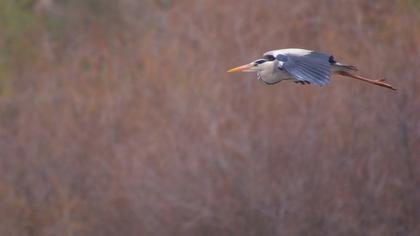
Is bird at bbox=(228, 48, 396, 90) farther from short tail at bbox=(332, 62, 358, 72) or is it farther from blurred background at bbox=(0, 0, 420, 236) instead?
blurred background at bbox=(0, 0, 420, 236)

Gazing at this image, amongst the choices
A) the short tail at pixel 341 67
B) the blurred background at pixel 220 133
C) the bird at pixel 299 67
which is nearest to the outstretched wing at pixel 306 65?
the bird at pixel 299 67

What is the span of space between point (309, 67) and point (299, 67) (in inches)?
2.2

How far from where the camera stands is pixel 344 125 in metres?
14.2

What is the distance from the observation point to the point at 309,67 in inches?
362

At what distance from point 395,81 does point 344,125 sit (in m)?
0.61

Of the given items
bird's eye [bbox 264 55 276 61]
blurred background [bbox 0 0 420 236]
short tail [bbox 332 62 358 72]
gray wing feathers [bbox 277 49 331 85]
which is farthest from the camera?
blurred background [bbox 0 0 420 236]

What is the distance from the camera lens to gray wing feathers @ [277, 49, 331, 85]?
8961 millimetres

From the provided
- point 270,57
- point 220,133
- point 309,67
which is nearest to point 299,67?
point 309,67

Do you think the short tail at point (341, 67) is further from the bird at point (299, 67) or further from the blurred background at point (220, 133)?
the blurred background at point (220, 133)

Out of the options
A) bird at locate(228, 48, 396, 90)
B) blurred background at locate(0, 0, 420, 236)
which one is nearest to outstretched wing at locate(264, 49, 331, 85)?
bird at locate(228, 48, 396, 90)

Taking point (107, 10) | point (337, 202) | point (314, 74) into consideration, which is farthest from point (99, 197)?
point (314, 74)

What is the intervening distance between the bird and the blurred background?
4.09 metres

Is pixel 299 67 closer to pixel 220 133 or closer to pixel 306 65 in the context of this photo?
pixel 306 65

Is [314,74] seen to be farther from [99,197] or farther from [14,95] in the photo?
[14,95]
